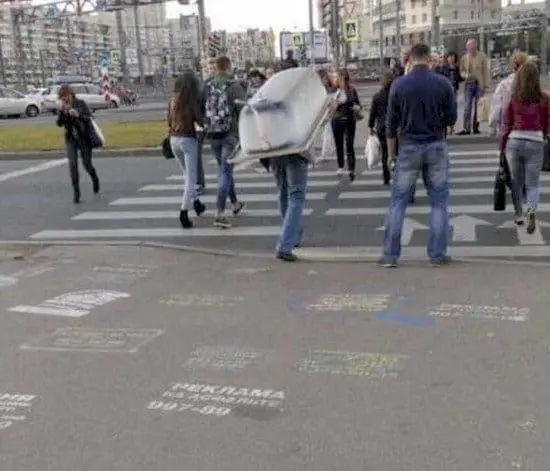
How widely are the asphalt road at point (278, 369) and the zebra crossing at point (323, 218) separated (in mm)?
1464

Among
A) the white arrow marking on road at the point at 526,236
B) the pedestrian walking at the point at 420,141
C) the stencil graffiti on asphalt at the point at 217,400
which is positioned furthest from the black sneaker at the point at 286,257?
the stencil graffiti on asphalt at the point at 217,400

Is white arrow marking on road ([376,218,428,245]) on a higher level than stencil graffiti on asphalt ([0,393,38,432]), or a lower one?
lower

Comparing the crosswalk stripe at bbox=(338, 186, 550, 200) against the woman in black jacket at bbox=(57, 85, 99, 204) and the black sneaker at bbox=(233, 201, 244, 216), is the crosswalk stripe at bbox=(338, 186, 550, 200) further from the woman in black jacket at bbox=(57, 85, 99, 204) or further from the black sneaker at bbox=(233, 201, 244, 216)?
the woman in black jacket at bbox=(57, 85, 99, 204)

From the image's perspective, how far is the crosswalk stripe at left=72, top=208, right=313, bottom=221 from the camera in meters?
10.2

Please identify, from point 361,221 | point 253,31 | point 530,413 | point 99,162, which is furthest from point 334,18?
point 253,31

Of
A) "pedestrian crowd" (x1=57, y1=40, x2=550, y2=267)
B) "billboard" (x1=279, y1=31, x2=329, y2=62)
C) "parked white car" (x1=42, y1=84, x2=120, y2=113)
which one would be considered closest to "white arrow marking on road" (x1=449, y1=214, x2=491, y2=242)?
"pedestrian crowd" (x1=57, y1=40, x2=550, y2=267)

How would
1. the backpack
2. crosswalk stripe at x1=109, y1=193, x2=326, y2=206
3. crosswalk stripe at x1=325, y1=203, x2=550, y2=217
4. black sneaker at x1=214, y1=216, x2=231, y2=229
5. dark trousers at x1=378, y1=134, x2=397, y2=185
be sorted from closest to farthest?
the backpack
black sneaker at x1=214, y1=216, x2=231, y2=229
crosswalk stripe at x1=325, y1=203, x2=550, y2=217
crosswalk stripe at x1=109, y1=193, x2=326, y2=206
dark trousers at x1=378, y1=134, x2=397, y2=185

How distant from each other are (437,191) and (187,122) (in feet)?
11.1

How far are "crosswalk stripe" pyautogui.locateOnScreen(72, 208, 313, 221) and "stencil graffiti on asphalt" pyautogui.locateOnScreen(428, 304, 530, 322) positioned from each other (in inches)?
171

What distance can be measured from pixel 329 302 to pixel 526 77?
319 centimetres

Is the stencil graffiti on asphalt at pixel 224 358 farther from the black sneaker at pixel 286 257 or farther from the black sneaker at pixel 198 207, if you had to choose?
the black sneaker at pixel 198 207

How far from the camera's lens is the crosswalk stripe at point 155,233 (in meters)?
9.09

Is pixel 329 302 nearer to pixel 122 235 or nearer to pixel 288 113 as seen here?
pixel 288 113

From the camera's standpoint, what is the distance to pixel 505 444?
3.68 m
